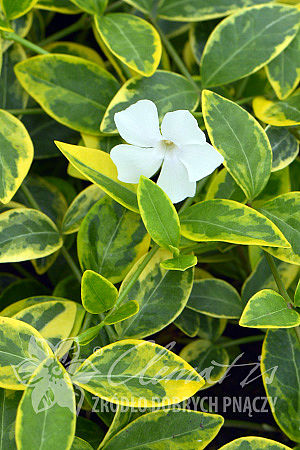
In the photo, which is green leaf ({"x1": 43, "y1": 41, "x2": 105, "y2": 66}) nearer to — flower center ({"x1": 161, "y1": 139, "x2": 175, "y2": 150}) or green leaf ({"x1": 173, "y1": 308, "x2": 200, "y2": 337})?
flower center ({"x1": 161, "y1": 139, "x2": 175, "y2": 150})

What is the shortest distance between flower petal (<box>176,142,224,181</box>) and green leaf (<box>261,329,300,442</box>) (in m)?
0.24

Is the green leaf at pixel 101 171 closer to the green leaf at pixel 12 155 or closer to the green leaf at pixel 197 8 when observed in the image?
the green leaf at pixel 12 155

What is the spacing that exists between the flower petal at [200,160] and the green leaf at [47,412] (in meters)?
0.26

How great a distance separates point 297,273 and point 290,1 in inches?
17.6

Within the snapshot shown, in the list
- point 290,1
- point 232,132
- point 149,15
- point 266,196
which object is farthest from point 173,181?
point 290,1

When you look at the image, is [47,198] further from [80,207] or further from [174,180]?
[174,180]

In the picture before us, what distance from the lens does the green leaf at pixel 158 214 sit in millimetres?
591

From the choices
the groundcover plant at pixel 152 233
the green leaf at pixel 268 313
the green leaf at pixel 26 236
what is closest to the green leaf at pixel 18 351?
the groundcover plant at pixel 152 233

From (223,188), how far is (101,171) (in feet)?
0.58

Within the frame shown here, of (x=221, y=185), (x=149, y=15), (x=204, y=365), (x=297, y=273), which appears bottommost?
(x=204, y=365)

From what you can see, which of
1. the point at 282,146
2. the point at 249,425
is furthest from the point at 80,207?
the point at 249,425

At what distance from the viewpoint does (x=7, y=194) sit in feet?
2.22

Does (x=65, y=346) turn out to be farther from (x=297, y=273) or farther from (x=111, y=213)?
(x=297, y=273)

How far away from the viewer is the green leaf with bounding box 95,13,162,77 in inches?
28.9
